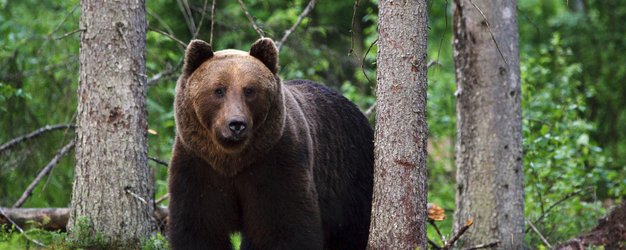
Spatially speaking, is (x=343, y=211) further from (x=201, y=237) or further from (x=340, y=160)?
(x=201, y=237)

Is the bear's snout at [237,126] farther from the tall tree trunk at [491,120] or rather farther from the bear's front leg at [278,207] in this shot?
the tall tree trunk at [491,120]

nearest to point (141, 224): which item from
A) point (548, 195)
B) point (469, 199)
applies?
point (469, 199)

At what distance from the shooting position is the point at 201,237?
595 centimetres

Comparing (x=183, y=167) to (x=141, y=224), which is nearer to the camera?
(x=183, y=167)

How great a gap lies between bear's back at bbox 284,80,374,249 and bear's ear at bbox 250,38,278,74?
0.77 metres

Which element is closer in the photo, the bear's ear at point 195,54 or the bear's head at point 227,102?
the bear's head at point 227,102

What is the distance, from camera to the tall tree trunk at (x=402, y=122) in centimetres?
552

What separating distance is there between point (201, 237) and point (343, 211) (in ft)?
4.56

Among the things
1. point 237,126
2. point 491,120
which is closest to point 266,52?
point 237,126

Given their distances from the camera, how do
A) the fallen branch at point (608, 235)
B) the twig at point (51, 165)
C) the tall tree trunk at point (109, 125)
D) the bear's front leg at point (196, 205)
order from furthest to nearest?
the twig at point (51, 165)
the fallen branch at point (608, 235)
the tall tree trunk at point (109, 125)
the bear's front leg at point (196, 205)

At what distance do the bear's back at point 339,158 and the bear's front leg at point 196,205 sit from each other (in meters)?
0.88

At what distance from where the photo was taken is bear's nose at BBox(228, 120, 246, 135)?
5.37 metres

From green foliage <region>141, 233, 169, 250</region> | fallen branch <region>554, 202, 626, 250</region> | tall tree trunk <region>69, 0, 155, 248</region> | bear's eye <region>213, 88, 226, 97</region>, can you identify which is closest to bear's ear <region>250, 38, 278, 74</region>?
bear's eye <region>213, 88, 226, 97</region>

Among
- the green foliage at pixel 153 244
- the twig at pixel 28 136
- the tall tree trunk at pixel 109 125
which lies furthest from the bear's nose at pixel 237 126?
the twig at pixel 28 136
